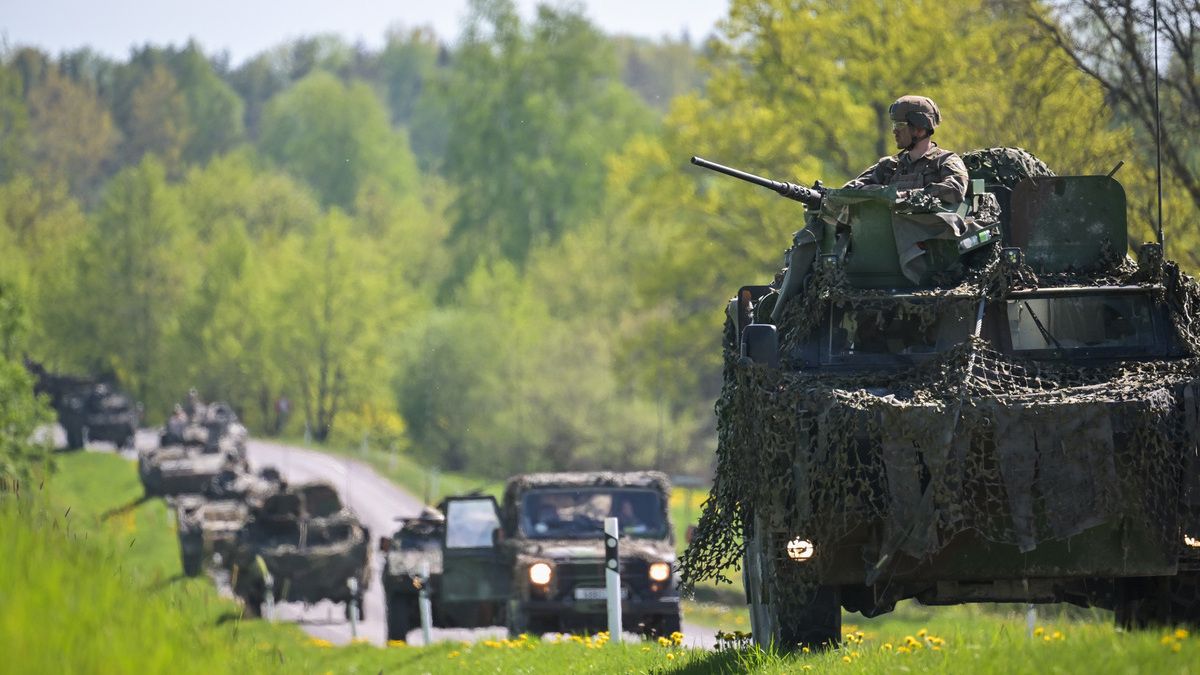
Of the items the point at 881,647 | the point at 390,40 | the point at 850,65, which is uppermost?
the point at 390,40

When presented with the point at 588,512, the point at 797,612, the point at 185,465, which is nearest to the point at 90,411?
the point at 185,465

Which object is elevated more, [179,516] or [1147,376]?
[1147,376]

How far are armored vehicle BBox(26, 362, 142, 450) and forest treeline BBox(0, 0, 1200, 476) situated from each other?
6.75m

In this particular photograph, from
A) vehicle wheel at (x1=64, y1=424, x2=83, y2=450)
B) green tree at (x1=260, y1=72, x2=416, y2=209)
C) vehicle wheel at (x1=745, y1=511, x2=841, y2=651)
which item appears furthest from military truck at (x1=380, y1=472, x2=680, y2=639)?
green tree at (x1=260, y1=72, x2=416, y2=209)

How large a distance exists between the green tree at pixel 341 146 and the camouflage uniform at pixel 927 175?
9311cm

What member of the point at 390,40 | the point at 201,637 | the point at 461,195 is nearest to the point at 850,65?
the point at 201,637

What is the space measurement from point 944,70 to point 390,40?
503 feet

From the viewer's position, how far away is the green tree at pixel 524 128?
74.5m

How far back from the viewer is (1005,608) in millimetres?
25125

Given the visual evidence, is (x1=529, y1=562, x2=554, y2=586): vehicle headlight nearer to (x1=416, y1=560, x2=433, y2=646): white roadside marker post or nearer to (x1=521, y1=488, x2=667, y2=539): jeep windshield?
(x1=521, y1=488, x2=667, y2=539): jeep windshield

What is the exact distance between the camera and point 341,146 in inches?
4198

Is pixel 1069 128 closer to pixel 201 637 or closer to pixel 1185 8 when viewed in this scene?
pixel 1185 8

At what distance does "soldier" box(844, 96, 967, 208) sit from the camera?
38.5ft

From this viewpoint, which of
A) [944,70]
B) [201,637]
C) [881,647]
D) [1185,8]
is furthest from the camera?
[944,70]
